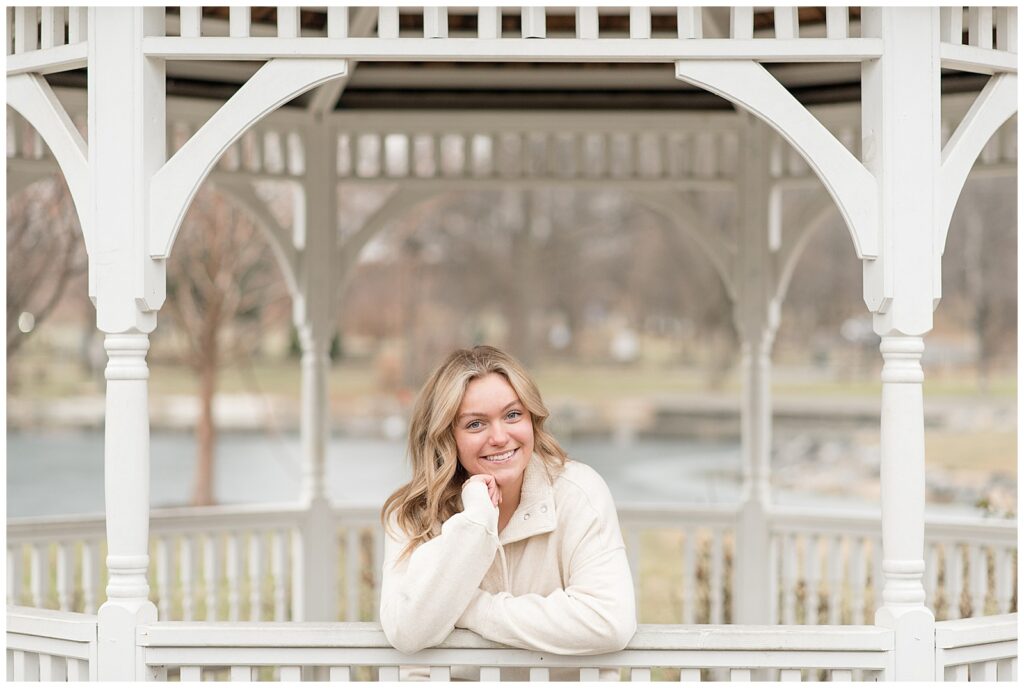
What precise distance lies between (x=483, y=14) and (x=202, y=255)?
34.4 feet

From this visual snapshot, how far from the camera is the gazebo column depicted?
267 inches

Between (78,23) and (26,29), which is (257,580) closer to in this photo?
(26,29)

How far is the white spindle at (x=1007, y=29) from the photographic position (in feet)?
13.7

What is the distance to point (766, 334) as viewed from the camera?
690cm

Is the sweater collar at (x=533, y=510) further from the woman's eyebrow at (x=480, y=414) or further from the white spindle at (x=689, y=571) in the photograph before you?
the white spindle at (x=689, y=571)

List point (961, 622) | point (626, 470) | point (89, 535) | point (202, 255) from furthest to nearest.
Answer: point (626, 470)
point (202, 255)
point (89, 535)
point (961, 622)

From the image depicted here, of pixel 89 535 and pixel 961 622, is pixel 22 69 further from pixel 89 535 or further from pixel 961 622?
pixel 961 622

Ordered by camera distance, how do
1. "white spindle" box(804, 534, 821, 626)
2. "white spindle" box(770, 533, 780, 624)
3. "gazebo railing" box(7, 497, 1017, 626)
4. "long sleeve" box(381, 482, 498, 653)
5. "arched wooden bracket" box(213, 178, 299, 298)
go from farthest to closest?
1. "white spindle" box(770, 533, 780, 624)
2. "white spindle" box(804, 534, 821, 626)
3. "arched wooden bracket" box(213, 178, 299, 298)
4. "gazebo railing" box(7, 497, 1017, 626)
5. "long sleeve" box(381, 482, 498, 653)

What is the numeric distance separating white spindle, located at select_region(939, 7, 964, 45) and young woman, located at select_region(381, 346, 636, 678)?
5.98 feet

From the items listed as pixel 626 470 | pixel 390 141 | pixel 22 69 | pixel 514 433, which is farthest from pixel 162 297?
pixel 626 470

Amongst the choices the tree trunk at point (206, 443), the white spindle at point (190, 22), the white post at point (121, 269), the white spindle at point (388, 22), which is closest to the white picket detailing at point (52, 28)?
the white post at point (121, 269)

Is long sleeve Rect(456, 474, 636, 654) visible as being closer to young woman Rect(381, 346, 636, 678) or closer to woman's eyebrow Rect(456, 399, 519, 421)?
young woman Rect(381, 346, 636, 678)

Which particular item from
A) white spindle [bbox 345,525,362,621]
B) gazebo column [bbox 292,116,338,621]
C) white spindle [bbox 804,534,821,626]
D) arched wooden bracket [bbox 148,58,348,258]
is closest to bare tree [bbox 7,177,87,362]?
gazebo column [bbox 292,116,338,621]

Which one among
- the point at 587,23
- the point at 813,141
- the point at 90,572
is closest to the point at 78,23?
the point at 587,23
